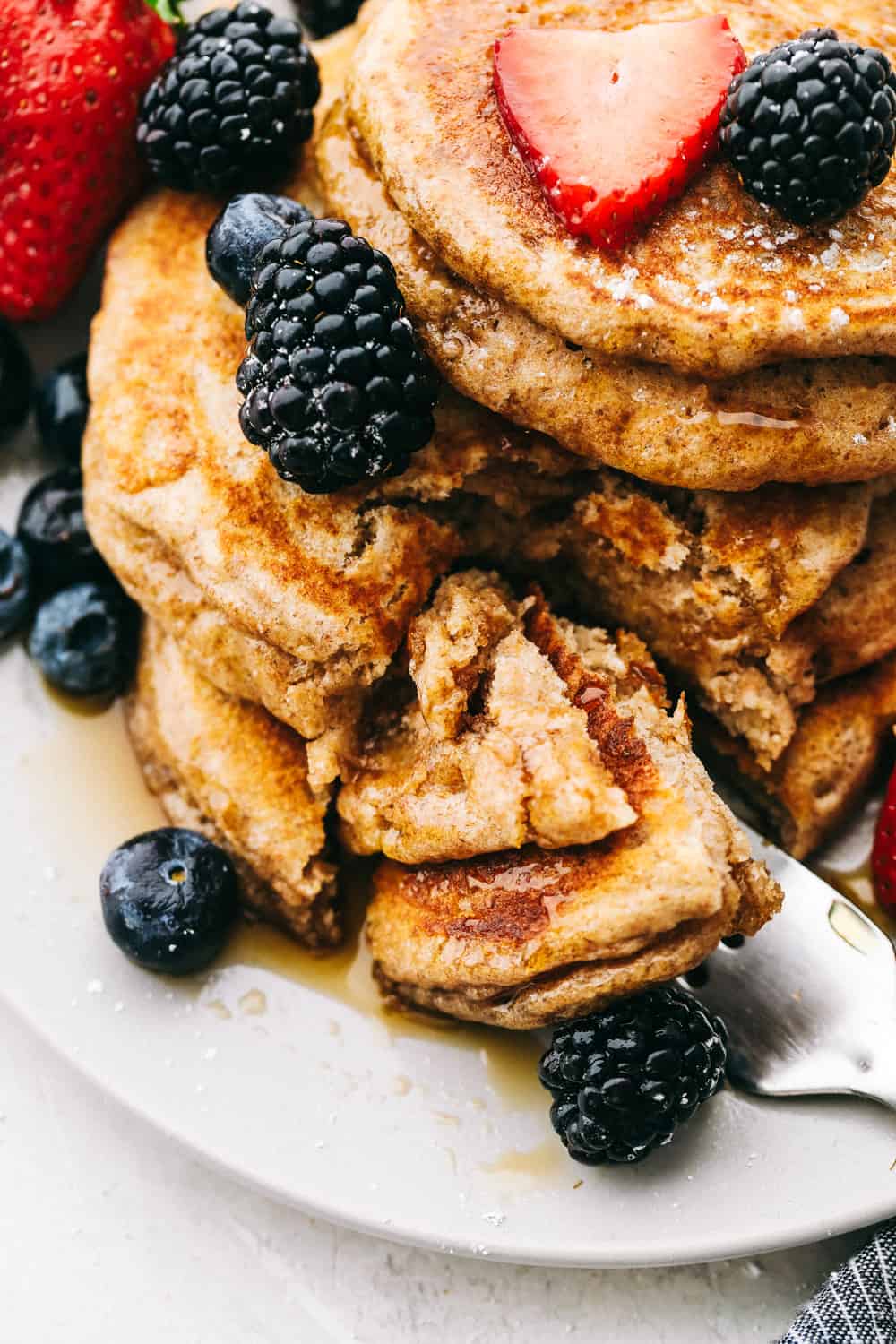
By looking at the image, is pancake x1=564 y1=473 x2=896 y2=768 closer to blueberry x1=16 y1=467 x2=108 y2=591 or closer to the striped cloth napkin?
the striped cloth napkin

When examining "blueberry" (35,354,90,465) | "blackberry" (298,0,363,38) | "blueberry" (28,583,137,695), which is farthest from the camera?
"blackberry" (298,0,363,38)

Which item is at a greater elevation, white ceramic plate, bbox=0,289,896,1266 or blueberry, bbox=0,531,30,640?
blueberry, bbox=0,531,30,640

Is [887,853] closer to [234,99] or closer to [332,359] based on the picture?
[332,359]

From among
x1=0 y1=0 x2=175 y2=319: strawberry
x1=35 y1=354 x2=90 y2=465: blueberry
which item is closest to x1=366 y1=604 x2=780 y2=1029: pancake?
x1=35 y1=354 x2=90 y2=465: blueberry

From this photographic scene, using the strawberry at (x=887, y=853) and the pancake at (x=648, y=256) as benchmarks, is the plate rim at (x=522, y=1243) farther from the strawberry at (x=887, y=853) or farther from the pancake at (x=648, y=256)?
the pancake at (x=648, y=256)

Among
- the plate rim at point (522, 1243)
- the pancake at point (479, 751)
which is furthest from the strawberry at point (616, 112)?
the plate rim at point (522, 1243)

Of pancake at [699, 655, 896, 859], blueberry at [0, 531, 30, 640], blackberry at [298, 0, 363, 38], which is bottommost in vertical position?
pancake at [699, 655, 896, 859]

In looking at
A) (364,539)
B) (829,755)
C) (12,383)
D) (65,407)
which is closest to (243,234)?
(364,539)
